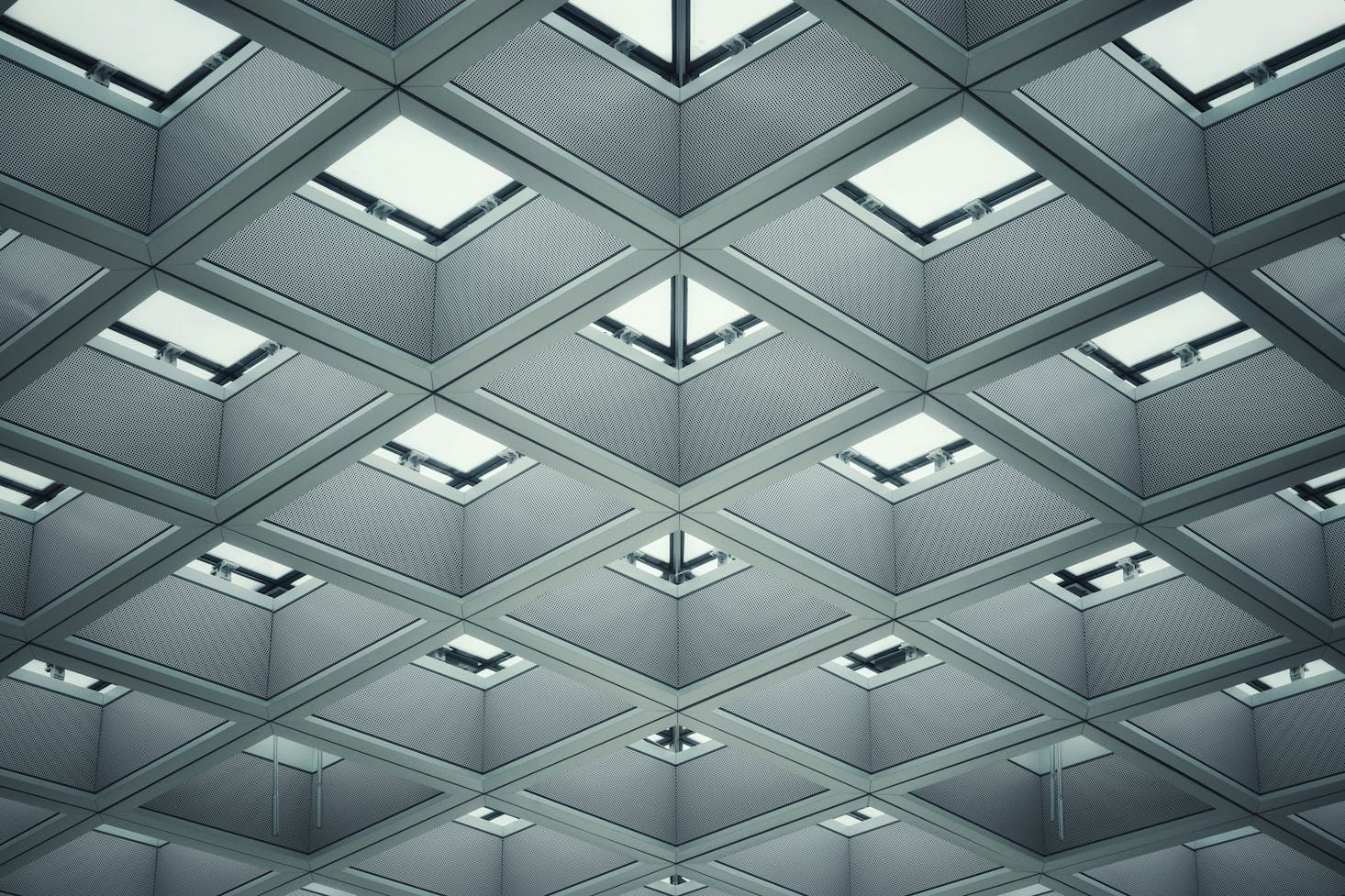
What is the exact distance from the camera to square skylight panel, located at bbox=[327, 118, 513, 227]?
22.6 metres

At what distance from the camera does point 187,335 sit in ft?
81.8

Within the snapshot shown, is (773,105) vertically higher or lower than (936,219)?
lower

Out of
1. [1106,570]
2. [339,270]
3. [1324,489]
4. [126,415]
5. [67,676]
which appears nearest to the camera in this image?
[339,270]

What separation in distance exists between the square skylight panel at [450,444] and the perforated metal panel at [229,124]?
726 centimetres

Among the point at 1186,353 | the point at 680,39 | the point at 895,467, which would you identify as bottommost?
the point at 895,467

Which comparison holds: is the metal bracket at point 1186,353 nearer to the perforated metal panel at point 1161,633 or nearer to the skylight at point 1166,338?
the skylight at point 1166,338

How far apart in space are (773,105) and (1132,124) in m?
4.63

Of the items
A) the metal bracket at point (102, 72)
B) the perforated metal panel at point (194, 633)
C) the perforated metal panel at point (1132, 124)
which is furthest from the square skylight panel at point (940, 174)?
the perforated metal panel at point (194, 633)

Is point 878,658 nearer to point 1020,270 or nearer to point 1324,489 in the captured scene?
point 1324,489

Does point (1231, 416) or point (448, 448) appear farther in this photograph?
point (448, 448)

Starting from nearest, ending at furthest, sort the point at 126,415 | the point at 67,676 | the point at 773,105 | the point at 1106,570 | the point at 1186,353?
1. the point at 773,105
2. the point at 126,415
3. the point at 1186,353
4. the point at 1106,570
5. the point at 67,676

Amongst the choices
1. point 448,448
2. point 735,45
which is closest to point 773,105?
point 735,45

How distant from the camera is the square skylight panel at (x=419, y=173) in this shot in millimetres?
22562

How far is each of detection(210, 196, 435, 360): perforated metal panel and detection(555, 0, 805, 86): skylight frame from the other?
174 inches
